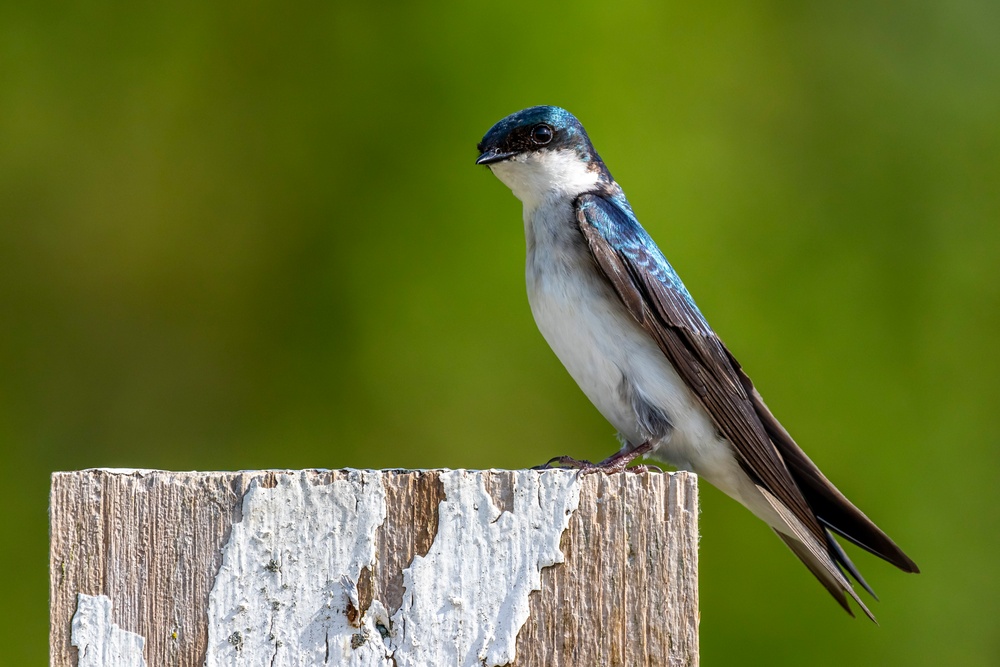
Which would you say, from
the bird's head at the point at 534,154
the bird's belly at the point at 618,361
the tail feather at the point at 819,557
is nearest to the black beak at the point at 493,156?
the bird's head at the point at 534,154

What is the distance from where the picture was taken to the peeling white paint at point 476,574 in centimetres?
140

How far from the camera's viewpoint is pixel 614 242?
2.54 m

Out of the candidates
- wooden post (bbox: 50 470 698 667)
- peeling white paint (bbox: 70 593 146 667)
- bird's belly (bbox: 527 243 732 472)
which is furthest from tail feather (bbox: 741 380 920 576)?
peeling white paint (bbox: 70 593 146 667)

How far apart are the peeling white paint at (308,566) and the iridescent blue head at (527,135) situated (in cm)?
144

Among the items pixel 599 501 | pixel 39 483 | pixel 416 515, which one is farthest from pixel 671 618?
pixel 39 483

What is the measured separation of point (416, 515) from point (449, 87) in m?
3.03

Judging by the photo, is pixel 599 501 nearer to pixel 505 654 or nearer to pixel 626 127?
pixel 505 654

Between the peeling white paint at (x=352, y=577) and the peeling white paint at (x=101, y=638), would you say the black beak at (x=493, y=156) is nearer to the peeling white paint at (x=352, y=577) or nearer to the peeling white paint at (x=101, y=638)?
the peeling white paint at (x=352, y=577)

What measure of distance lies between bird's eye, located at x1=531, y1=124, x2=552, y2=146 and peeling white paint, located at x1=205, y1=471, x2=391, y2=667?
60.5 inches

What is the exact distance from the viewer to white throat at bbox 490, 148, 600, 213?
2752 millimetres

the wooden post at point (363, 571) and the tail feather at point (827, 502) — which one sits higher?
the tail feather at point (827, 502)

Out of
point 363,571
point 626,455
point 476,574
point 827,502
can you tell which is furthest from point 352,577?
point 827,502

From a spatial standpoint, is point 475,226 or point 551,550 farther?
point 475,226

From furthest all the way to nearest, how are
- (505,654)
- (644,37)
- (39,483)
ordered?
(644,37)
(39,483)
(505,654)
